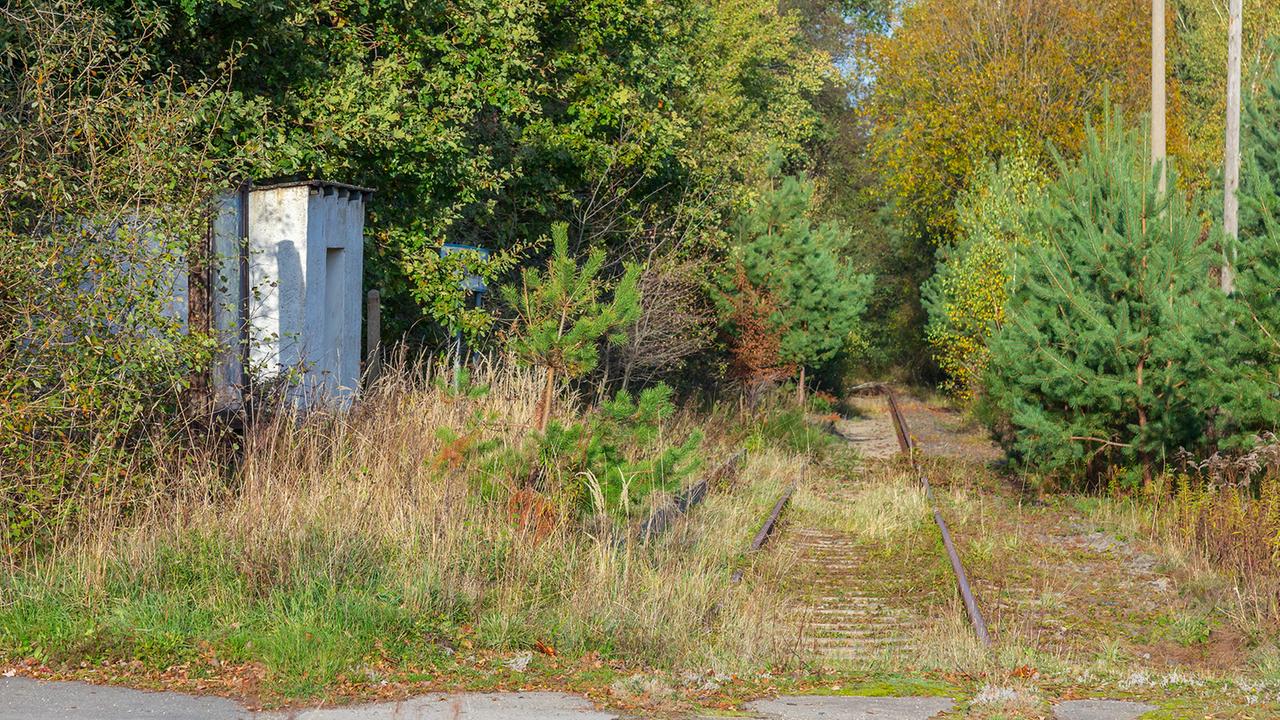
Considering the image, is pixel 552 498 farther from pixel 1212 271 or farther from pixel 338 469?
pixel 1212 271

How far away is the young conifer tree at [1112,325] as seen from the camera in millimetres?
15195

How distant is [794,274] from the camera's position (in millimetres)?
28750

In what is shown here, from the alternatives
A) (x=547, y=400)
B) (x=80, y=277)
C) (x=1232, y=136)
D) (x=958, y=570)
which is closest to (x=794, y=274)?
(x=1232, y=136)

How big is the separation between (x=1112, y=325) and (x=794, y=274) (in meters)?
13.3

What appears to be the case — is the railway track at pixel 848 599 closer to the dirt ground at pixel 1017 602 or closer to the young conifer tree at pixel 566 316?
the dirt ground at pixel 1017 602

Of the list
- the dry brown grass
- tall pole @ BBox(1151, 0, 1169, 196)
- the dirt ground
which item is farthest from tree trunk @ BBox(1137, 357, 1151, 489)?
the dry brown grass

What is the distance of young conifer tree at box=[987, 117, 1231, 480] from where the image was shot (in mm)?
15195

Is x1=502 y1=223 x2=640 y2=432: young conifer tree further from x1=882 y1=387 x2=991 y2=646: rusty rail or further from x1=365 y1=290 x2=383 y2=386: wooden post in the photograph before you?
x1=365 y1=290 x2=383 y2=386: wooden post

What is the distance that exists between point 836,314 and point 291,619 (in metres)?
24.4

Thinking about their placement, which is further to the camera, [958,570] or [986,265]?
[986,265]

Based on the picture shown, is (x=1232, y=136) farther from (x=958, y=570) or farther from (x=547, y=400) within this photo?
(x=547, y=400)

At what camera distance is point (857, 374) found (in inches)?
2189

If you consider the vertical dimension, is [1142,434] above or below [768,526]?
above

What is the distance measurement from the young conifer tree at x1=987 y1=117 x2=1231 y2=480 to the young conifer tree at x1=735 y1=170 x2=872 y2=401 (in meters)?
11.5
